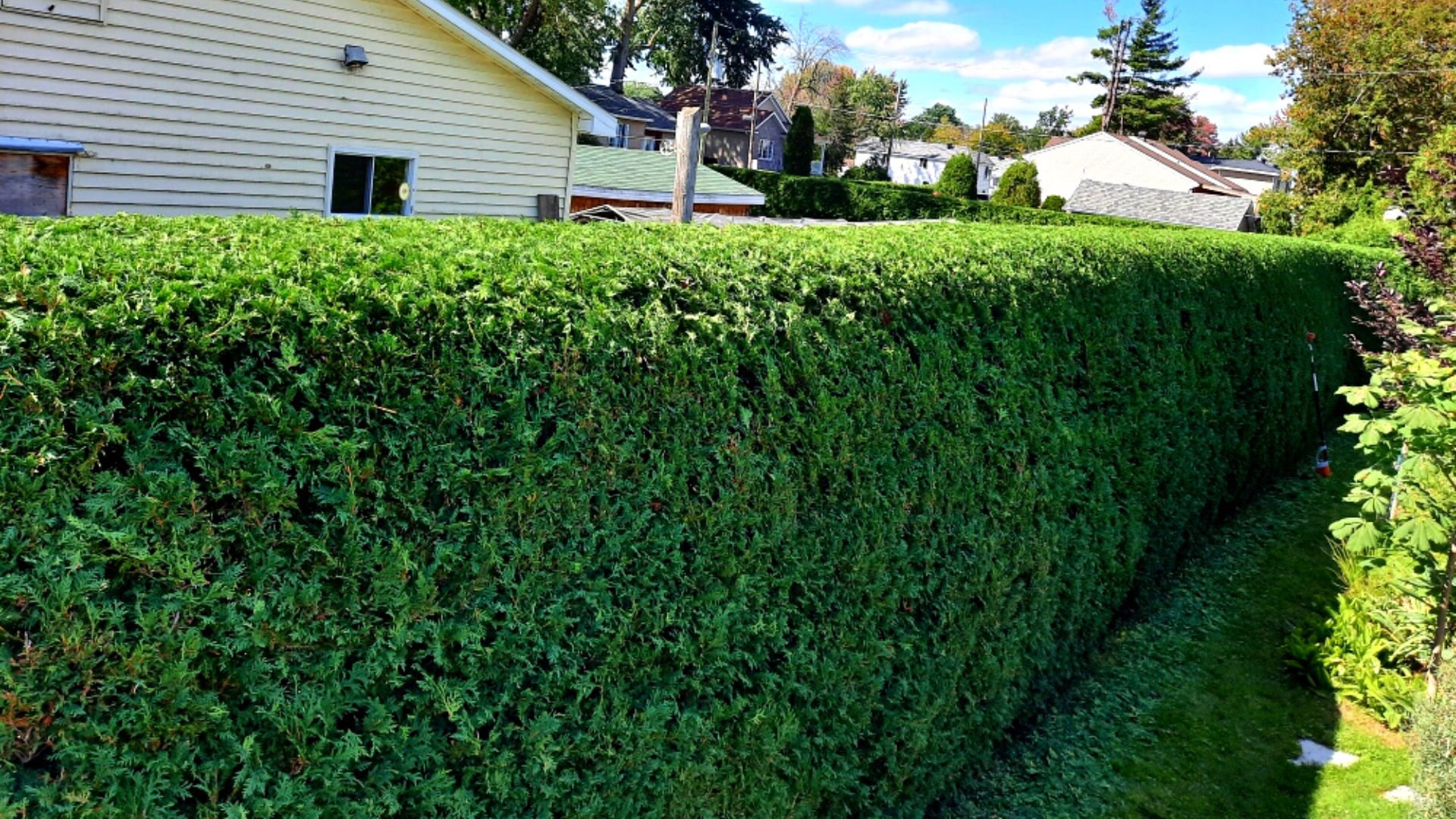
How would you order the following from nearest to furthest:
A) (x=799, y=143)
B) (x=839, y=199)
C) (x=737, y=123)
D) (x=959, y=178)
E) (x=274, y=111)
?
(x=274, y=111), (x=839, y=199), (x=959, y=178), (x=799, y=143), (x=737, y=123)

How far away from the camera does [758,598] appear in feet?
10.7

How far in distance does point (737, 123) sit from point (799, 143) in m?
12.3

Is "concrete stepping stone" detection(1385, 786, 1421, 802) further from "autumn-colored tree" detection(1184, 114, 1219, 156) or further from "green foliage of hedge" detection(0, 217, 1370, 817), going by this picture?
"autumn-colored tree" detection(1184, 114, 1219, 156)

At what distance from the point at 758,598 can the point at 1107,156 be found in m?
51.1

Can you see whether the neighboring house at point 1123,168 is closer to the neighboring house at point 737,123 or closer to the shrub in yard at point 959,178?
the shrub in yard at point 959,178

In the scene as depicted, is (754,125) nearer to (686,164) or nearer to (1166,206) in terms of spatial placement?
(1166,206)

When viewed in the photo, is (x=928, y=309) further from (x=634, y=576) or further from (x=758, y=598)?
(x=634, y=576)

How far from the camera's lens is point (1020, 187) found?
121ft

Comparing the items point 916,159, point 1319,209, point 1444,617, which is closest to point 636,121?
point 1319,209

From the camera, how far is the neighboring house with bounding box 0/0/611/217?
26.7ft

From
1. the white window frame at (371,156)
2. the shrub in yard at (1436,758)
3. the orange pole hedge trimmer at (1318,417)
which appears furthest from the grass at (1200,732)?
the white window frame at (371,156)

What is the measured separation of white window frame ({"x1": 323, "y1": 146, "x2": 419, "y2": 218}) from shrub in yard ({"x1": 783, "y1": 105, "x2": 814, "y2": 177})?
104ft

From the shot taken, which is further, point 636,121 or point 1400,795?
point 636,121

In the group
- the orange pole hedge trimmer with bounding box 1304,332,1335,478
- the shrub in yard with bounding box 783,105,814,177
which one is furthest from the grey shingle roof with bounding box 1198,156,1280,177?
the orange pole hedge trimmer with bounding box 1304,332,1335,478
